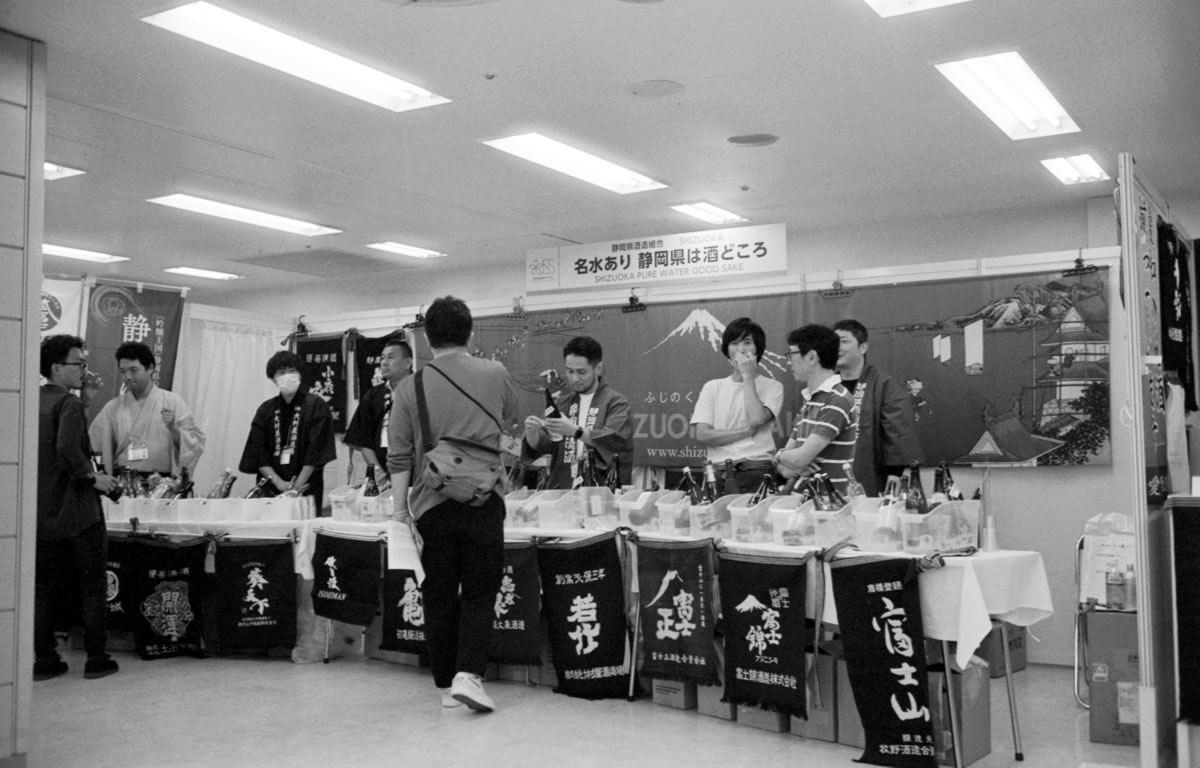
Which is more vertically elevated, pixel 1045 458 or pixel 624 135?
pixel 624 135

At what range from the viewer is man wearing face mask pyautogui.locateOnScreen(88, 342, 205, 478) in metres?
6.50

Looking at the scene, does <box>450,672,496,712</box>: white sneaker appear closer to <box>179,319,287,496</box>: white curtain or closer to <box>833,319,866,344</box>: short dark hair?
<box>833,319,866,344</box>: short dark hair

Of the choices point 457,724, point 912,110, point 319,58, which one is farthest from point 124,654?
point 912,110

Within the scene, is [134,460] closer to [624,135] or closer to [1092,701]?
[624,135]

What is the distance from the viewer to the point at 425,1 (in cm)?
396

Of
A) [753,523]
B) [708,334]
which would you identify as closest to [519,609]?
[753,523]

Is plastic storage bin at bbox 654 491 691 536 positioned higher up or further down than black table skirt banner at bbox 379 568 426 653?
higher up

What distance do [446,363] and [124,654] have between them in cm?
300

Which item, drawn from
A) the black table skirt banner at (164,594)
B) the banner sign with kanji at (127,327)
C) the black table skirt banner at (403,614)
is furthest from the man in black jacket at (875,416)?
the banner sign with kanji at (127,327)

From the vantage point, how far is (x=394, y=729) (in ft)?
14.2

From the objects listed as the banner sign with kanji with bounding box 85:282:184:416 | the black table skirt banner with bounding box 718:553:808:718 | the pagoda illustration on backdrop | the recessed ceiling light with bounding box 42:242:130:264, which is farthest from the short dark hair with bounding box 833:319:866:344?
the recessed ceiling light with bounding box 42:242:130:264

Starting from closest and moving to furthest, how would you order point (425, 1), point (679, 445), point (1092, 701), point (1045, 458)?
point (425, 1), point (1092, 701), point (1045, 458), point (679, 445)

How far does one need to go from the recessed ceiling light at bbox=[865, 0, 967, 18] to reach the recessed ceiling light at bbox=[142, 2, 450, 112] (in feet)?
6.77

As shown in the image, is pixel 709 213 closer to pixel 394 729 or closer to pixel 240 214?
pixel 240 214
